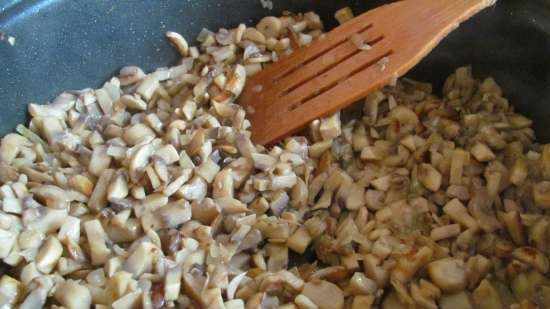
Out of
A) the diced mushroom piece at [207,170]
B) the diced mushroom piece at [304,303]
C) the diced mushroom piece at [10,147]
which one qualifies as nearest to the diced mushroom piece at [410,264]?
the diced mushroom piece at [304,303]

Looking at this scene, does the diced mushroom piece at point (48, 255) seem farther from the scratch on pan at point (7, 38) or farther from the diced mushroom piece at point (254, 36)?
the diced mushroom piece at point (254, 36)

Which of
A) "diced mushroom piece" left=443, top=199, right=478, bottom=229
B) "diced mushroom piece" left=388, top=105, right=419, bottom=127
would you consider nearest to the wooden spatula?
"diced mushroom piece" left=388, top=105, right=419, bottom=127

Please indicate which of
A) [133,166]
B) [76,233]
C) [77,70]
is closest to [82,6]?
[77,70]

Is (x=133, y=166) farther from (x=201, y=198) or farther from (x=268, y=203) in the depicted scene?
(x=268, y=203)

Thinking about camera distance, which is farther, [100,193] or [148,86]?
[148,86]

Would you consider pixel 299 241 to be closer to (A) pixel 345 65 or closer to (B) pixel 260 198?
(B) pixel 260 198

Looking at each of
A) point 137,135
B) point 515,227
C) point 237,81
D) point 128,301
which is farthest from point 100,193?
point 515,227
